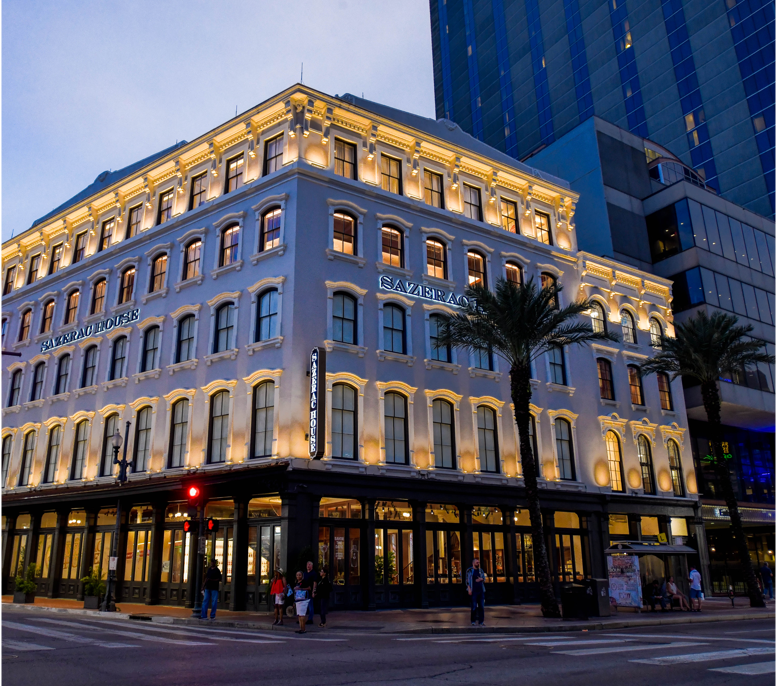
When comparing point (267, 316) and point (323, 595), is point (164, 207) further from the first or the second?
point (323, 595)

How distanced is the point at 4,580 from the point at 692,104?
75.1 m

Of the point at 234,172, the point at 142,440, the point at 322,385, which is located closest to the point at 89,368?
the point at 142,440

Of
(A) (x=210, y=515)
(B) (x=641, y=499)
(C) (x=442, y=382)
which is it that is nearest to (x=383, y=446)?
(C) (x=442, y=382)

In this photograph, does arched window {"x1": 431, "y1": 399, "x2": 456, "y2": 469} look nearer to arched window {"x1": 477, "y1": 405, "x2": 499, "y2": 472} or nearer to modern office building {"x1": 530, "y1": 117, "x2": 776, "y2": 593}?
arched window {"x1": 477, "y1": 405, "x2": 499, "y2": 472}

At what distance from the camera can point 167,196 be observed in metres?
33.2

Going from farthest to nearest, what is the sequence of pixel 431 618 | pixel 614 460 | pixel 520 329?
pixel 614 460 < pixel 520 329 < pixel 431 618

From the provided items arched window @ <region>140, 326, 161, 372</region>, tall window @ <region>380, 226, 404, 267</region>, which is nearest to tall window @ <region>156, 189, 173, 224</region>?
arched window @ <region>140, 326, 161, 372</region>

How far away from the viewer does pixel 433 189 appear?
106 ft

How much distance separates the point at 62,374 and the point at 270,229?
15.2 m

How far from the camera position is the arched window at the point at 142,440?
2914 cm

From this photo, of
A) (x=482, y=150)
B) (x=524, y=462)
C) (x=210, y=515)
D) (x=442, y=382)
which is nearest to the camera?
(x=524, y=462)

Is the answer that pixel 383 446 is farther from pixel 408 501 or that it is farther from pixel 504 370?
pixel 504 370

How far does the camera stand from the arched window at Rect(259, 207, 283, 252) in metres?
27.6

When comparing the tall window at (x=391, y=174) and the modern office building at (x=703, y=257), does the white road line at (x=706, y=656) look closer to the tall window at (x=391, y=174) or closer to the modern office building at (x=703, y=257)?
the tall window at (x=391, y=174)
